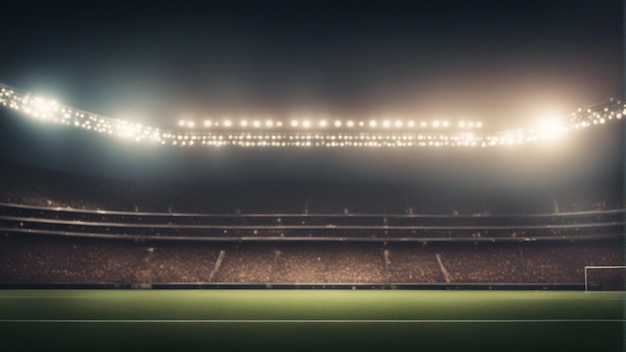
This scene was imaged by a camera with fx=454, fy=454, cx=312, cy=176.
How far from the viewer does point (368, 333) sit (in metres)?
8.78

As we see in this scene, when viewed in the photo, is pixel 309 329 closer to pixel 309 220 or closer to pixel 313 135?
pixel 313 135

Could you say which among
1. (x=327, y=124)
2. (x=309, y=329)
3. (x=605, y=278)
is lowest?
(x=605, y=278)

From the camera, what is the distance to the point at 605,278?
82.3ft

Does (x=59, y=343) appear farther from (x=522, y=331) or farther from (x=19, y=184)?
(x=19, y=184)

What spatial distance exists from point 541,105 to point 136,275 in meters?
24.4

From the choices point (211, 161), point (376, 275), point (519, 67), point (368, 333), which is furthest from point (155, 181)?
point (368, 333)

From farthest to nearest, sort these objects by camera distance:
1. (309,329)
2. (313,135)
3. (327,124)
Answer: (313,135) < (327,124) < (309,329)

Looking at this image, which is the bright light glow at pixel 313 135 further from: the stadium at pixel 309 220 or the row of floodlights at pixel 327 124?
the stadium at pixel 309 220

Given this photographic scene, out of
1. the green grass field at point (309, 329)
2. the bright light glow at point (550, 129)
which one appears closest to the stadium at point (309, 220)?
the bright light glow at point (550, 129)

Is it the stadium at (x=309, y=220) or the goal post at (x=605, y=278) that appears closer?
the goal post at (x=605, y=278)

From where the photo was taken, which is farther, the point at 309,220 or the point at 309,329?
the point at 309,220

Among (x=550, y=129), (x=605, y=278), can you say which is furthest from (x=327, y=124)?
(x=605, y=278)

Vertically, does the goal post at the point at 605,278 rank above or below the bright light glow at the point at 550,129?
below

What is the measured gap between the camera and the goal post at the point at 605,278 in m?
24.2
